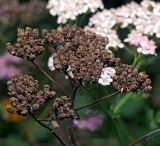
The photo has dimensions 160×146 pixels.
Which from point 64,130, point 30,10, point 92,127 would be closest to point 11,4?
point 30,10

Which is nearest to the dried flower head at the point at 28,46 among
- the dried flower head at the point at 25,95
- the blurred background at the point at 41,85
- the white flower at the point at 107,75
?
the dried flower head at the point at 25,95

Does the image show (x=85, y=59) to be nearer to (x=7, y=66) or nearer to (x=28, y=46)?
(x=28, y=46)

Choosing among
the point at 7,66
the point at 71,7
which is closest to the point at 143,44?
the point at 71,7

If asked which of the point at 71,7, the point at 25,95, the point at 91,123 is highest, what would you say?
the point at 71,7

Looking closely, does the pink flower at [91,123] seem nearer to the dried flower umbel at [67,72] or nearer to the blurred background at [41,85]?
the blurred background at [41,85]

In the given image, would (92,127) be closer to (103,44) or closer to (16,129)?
(16,129)
